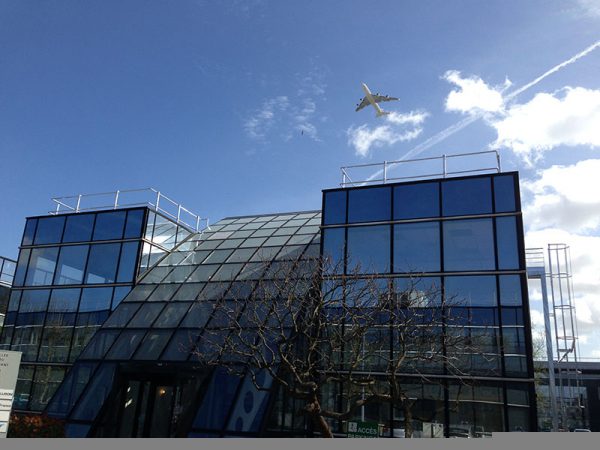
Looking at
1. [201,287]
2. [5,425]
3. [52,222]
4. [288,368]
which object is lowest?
[5,425]

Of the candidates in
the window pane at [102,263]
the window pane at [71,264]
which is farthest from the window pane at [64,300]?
the window pane at [102,263]

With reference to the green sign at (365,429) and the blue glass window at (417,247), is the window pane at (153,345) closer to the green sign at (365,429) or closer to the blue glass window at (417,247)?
the green sign at (365,429)

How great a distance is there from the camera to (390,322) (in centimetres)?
1936

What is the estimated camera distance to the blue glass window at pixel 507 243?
65.2ft

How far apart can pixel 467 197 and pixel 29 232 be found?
72.8 feet

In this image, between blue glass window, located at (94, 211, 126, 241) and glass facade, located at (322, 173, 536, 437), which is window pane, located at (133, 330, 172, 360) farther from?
glass facade, located at (322, 173, 536, 437)

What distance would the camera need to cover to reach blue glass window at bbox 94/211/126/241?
2731 centimetres

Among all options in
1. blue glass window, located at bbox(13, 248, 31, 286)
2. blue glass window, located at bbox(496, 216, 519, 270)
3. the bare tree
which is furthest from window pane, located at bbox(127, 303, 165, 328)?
blue glass window, located at bbox(496, 216, 519, 270)

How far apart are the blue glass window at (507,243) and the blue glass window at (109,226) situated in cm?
1745

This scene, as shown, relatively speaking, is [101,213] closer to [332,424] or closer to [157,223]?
[157,223]

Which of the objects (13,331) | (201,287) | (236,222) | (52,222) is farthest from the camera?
(236,222)

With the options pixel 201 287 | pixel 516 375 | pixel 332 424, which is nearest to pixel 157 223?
pixel 201 287

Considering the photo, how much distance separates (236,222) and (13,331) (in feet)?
43.1

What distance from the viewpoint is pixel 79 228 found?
28.2m
